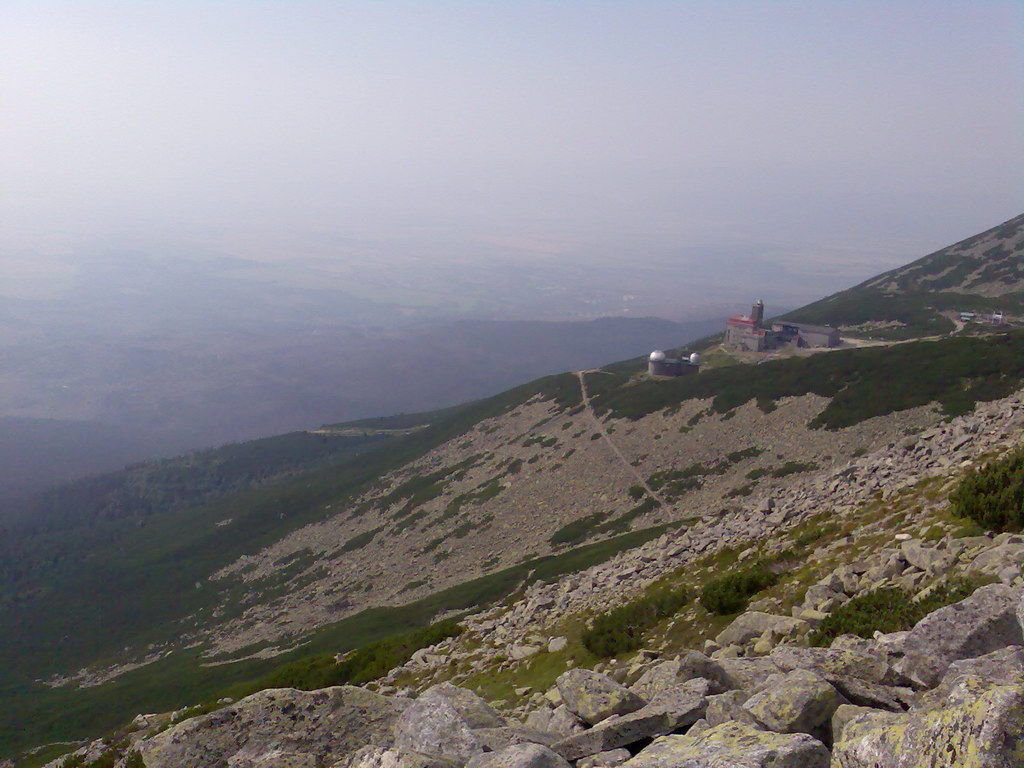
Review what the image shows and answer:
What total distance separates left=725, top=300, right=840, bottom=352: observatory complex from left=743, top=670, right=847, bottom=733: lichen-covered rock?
10260 cm

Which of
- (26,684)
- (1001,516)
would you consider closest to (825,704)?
(1001,516)

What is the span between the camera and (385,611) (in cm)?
5625

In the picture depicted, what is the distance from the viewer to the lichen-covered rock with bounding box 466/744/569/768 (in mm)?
7816

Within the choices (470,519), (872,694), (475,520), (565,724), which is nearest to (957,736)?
(872,694)

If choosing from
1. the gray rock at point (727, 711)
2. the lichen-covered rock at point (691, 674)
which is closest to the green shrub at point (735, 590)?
the lichen-covered rock at point (691, 674)

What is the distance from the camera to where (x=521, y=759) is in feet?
25.8

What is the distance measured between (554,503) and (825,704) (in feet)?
196

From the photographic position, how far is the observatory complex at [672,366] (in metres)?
99.7

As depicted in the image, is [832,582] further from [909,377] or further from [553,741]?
[909,377]

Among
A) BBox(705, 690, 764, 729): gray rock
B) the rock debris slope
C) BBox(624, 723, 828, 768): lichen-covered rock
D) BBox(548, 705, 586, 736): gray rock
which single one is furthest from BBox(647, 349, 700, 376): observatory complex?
BBox(624, 723, 828, 768): lichen-covered rock

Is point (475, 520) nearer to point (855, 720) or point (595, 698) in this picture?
point (595, 698)

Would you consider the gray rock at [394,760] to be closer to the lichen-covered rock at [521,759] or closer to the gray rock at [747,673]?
the lichen-covered rock at [521,759]

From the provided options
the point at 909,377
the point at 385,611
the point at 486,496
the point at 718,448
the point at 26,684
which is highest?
the point at 909,377

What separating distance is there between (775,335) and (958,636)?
104m
